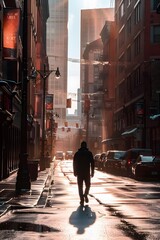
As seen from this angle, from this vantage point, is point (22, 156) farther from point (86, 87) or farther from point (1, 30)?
point (86, 87)

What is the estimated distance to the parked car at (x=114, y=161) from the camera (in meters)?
47.4

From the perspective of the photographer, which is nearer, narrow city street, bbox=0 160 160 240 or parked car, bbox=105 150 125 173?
narrow city street, bbox=0 160 160 240

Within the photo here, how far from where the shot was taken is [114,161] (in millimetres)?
48906

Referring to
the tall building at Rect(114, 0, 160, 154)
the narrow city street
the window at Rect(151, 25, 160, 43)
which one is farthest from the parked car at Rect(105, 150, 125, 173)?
the narrow city street

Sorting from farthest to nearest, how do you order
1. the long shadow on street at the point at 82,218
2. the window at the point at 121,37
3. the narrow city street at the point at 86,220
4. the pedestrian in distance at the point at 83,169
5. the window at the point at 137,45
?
1. the window at the point at 121,37
2. the window at the point at 137,45
3. the pedestrian in distance at the point at 83,169
4. the long shadow on street at the point at 82,218
5. the narrow city street at the point at 86,220

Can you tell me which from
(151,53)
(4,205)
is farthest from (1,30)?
(151,53)

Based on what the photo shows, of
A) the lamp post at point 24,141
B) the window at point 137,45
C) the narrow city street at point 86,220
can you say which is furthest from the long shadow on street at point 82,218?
the window at point 137,45

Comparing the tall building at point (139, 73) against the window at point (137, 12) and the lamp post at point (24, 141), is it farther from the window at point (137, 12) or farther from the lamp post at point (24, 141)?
the lamp post at point (24, 141)

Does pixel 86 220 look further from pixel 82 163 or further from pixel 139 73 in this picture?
pixel 139 73

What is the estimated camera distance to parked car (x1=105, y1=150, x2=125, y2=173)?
1867 inches

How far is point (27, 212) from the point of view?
1577 centimetres

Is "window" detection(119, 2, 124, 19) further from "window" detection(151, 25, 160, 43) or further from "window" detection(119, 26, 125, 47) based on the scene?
"window" detection(151, 25, 160, 43)

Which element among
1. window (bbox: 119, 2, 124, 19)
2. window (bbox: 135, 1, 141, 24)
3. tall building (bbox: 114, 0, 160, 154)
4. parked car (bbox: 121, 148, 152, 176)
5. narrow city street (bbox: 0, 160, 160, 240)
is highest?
window (bbox: 119, 2, 124, 19)

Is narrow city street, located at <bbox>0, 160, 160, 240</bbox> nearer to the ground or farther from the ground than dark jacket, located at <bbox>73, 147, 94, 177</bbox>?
nearer to the ground
